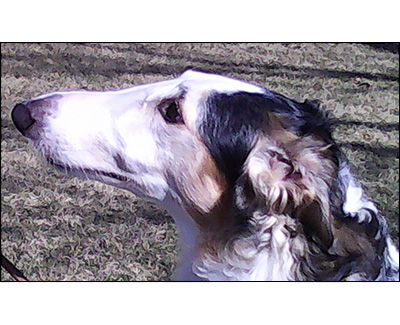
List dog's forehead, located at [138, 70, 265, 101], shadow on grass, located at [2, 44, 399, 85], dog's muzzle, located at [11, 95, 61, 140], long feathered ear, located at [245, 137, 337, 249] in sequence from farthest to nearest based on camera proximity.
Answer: shadow on grass, located at [2, 44, 399, 85] → dog's muzzle, located at [11, 95, 61, 140] → dog's forehead, located at [138, 70, 265, 101] → long feathered ear, located at [245, 137, 337, 249]

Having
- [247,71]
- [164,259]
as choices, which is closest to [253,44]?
[247,71]

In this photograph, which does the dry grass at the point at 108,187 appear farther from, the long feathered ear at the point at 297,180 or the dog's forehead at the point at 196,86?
the long feathered ear at the point at 297,180

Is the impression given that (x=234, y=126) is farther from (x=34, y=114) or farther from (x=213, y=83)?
(x=34, y=114)

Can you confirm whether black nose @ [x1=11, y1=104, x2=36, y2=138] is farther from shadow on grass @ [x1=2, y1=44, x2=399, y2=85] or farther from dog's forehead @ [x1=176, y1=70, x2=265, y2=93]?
dog's forehead @ [x1=176, y1=70, x2=265, y2=93]

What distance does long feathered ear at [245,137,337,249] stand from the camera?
183 centimetres

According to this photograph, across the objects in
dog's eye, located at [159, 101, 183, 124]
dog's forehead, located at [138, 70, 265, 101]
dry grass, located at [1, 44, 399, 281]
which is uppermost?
dog's forehead, located at [138, 70, 265, 101]

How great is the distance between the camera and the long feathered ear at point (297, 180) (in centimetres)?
183

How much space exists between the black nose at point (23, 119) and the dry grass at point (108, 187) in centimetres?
8

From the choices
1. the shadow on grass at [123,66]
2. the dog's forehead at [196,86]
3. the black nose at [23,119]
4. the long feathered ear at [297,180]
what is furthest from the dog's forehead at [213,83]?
the black nose at [23,119]

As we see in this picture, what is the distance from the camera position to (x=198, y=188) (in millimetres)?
1979

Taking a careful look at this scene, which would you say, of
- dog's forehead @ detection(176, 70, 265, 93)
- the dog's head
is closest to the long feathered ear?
the dog's head

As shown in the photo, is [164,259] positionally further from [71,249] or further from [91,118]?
[91,118]

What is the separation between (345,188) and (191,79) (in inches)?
24.6

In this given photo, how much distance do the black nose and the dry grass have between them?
0.26 feet
